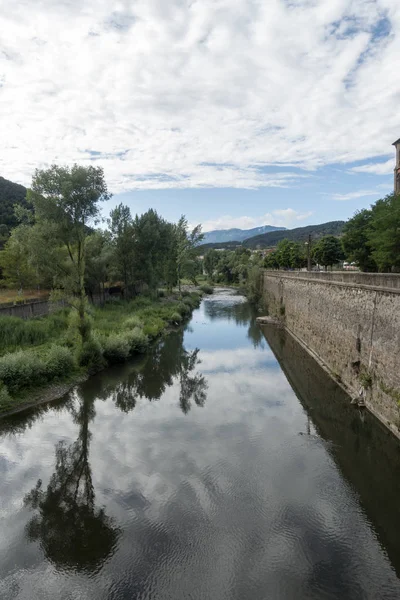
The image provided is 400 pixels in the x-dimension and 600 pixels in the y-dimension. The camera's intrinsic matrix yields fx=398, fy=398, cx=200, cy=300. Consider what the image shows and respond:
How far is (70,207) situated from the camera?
650 inches

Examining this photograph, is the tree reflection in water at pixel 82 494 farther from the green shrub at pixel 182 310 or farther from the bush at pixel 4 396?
the green shrub at pixel 182 310

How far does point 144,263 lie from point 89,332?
18606 mm

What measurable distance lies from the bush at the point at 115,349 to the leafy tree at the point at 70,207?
1355 millimetres

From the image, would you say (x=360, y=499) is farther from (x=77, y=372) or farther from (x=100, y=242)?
(x=100, y=242)

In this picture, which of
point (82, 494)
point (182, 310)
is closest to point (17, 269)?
point (182, 310)

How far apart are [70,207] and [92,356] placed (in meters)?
6.44

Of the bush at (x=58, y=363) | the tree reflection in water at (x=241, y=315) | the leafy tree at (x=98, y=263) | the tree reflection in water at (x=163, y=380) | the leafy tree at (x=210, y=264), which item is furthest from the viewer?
the leafy tree at (x=210, y=264)

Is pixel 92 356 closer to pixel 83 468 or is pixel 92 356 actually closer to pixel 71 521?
pixel 83 468

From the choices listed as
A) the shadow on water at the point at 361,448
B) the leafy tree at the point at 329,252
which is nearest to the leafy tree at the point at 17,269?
the shadow on water at the point at 361,448

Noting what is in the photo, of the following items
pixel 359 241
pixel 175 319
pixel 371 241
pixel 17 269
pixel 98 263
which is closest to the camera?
pixel 371 241

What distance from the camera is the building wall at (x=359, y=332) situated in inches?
430

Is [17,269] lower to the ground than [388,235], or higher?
lower

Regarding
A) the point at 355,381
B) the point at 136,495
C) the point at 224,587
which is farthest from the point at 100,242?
the point at 224,587

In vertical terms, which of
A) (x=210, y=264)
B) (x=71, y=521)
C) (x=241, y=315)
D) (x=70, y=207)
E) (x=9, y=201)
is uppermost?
(x=9, y=201)
